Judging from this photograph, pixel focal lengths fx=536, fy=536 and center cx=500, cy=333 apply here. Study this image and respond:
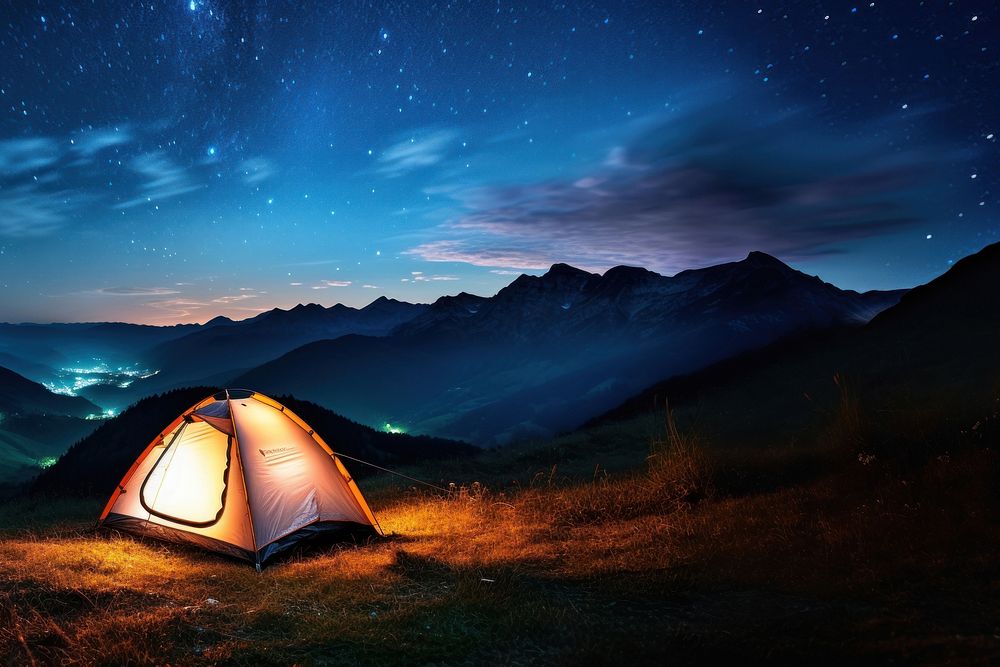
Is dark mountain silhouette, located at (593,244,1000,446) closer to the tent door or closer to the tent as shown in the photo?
the tent

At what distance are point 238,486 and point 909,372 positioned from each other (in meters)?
37.3

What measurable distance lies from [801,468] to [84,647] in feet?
42.7

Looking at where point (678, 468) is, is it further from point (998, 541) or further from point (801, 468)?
point (998, 541)

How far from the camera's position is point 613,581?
25.4 feet

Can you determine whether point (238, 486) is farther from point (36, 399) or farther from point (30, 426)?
point (36, 399)

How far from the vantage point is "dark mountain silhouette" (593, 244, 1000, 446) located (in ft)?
53.9

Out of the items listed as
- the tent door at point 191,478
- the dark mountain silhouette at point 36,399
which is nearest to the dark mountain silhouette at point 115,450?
the tent door at point 191,478

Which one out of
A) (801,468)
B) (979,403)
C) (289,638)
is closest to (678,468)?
(801,468)

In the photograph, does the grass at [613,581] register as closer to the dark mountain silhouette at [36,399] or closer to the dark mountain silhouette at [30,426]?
the dark mountain silhouette at [30,426]

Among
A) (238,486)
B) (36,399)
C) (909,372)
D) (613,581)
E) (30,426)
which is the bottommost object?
(30,426)

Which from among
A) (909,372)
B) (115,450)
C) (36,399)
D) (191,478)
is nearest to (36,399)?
(36,399)

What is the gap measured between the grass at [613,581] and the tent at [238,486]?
61 centimetres

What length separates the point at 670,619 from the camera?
A: 6.51 metres

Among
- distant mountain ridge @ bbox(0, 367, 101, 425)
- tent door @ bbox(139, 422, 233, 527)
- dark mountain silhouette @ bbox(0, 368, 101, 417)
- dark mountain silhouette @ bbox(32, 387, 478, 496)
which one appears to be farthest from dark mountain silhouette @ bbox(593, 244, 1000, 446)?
dark mountain silhouette @ bbox(0, 368, 101, 417)
